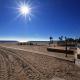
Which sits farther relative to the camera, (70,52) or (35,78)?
(70,52)

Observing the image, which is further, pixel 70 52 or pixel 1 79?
pixel 70 52

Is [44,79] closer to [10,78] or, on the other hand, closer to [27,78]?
[27,78]

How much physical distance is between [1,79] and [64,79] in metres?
4.34

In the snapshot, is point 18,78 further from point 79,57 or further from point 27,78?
point 79,57

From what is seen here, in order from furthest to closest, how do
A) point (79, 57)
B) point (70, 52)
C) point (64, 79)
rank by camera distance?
point (70, 52)
point (79, 57)
point (64, 79)

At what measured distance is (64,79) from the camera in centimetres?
803

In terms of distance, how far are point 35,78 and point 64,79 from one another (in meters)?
2.00

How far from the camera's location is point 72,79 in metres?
8.04

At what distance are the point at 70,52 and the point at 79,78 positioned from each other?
15255 mm

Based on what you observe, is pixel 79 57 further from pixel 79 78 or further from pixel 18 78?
pixel 18 78

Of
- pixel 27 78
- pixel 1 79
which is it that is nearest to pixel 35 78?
pixel 27 78

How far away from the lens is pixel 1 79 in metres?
8.16

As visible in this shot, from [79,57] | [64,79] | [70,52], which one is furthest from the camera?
[70,52]

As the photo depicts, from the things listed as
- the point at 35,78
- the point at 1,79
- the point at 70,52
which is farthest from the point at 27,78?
the point at 70,52
